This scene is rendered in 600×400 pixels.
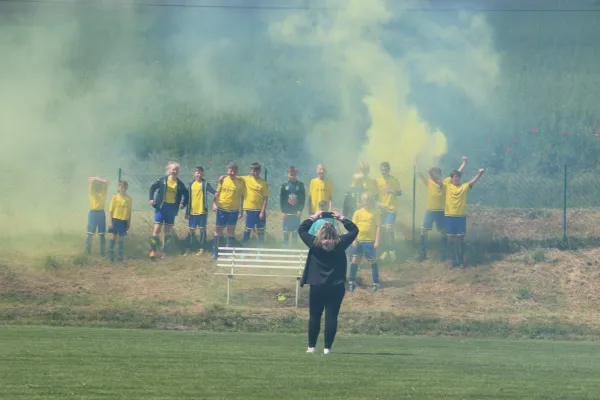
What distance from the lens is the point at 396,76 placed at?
1313 inches

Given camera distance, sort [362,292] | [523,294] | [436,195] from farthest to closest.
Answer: [436,195] → [523,294] → [362,292]

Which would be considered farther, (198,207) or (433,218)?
(198,207)

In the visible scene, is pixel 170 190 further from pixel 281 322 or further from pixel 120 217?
pixel 281 322

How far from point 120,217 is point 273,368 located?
12.1 metres

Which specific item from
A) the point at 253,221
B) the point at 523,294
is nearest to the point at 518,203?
the point at 523,294

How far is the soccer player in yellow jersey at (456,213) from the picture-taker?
85.0 feet

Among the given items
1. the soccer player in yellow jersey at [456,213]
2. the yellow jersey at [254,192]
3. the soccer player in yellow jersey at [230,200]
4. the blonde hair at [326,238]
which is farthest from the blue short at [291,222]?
the blonde hair at [326,238]

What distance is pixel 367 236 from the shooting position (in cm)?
2450

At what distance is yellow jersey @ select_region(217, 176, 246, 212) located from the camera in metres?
26.2

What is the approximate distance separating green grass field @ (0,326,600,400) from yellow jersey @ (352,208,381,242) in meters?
4.70

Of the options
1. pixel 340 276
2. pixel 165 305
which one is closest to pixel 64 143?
pixel 165 305

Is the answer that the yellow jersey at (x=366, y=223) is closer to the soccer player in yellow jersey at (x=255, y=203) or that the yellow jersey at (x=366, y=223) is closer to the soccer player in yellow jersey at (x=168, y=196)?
the soccer player in yellow jersey at (x=255, y=203)

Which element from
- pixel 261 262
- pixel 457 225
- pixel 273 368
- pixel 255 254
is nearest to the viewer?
pixel 273 368

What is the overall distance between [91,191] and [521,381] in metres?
14.8
